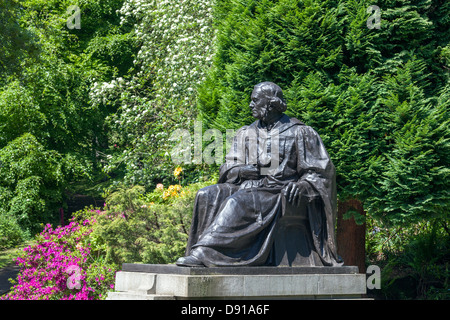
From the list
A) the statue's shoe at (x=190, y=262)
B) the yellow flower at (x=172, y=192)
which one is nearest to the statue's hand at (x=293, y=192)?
the statue's shoe at (x=190, y=262)

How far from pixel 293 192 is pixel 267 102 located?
4.43 ft

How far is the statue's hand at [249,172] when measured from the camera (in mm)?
7055

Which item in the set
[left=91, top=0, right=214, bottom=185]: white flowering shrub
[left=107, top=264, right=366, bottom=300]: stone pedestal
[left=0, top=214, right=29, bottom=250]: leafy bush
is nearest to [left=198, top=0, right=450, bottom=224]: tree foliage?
[left=107, top=264, right=366, bottom=300]: stone pedestal

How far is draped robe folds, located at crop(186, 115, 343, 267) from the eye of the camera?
629 centimetres

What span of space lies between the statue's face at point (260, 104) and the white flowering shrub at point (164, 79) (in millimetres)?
5312

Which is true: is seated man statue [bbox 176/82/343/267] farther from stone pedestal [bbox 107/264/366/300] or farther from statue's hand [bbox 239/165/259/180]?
stone pedestal [bbox 107/264/366/300]

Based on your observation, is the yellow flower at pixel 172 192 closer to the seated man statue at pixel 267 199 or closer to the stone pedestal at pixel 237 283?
the seated man statue at pixel 267 199

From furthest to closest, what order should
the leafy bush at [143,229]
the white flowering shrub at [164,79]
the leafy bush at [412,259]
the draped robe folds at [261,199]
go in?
the white flowering shrub at [164,79] < the leafy bush at [412,259] < the leafy bush at [143,229] < the draped robe folds at [261,199]

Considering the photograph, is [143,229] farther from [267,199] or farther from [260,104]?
[267,199]

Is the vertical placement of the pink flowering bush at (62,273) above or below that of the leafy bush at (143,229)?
below

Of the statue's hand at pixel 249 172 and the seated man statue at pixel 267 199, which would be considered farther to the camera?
the statue's hand at pixel 249 172

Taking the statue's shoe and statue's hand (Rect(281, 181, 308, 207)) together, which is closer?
the statue's shoe

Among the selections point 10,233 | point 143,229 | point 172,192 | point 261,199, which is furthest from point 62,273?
point 10,233

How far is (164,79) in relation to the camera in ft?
46.3
